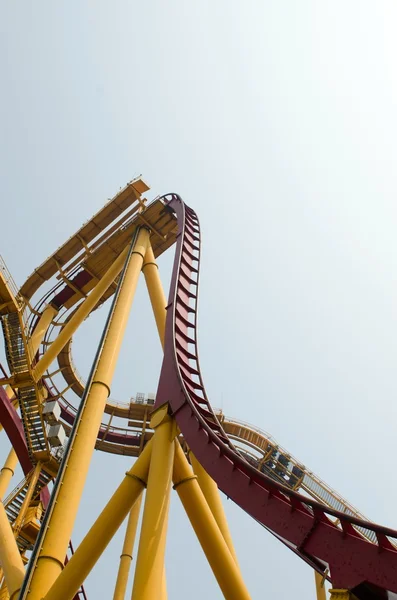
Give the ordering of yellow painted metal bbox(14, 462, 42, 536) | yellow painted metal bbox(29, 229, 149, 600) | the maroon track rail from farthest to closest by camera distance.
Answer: yellow painted metal bbox(14, 462, 42, 536) < yellow painted metal bbox(29, 229, 149, 600) < the maroon track rail

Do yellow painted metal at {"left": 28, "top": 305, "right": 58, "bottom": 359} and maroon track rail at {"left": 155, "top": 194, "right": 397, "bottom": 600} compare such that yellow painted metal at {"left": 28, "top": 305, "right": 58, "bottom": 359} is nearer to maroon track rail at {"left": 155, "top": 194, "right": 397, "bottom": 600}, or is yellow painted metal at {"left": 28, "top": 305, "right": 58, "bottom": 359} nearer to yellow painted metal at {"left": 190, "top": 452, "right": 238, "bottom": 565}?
maroon track rail at {"left": 155, "top": 194, "right": 397, "bottom": 600}

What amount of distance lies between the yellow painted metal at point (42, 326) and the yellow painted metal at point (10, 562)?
5883 millimetres

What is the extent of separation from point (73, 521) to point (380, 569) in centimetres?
423

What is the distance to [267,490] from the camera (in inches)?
229

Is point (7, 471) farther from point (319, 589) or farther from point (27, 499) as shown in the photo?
point (319, 589)

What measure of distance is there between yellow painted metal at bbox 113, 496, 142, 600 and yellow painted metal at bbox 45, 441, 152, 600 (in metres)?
4.94

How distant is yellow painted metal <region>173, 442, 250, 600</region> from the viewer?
6516 mm

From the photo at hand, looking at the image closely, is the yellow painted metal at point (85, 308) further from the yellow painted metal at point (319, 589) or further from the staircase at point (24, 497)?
the yellow painted metal at point (319, 589)

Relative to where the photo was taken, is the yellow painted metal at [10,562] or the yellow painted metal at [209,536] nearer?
the yellow painted metal at [209,536]

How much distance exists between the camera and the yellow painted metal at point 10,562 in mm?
7645

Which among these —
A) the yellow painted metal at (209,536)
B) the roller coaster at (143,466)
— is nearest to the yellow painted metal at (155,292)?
the roller coaster at (143,466)

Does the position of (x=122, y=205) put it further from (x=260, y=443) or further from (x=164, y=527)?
(x=164, y=527)

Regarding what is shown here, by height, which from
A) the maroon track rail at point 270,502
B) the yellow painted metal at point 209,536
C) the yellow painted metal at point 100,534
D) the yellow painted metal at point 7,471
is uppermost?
the maroon track rail at point 270,502

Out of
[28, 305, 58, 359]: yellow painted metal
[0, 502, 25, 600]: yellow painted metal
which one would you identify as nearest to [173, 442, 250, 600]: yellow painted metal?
[0, 502, 25, 600]: yellow painted metal
